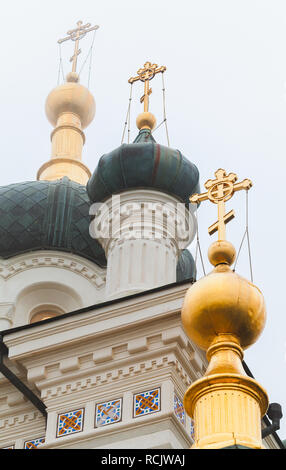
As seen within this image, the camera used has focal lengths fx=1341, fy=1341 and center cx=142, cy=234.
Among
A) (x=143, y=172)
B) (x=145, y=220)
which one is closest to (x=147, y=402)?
(x=145, y=220)

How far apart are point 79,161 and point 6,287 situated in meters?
3.33

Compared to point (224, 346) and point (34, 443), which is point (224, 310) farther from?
point (34, 443)

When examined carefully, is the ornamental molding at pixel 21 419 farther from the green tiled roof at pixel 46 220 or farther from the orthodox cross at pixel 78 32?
the orthodox cross at pixel 78 32

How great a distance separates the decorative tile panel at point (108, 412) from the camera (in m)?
9.34

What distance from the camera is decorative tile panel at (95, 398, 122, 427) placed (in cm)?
934

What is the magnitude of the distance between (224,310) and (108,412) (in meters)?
2.39

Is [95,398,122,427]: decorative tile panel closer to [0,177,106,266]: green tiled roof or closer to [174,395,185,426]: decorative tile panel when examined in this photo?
[174,395,185,426]: decorative tile panel

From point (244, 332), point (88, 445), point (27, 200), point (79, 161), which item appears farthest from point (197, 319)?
point (79, 161)

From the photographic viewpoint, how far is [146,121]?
1277cm

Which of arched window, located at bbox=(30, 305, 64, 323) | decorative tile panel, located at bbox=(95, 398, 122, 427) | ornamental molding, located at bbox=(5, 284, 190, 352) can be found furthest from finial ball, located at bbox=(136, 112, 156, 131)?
decorative tile panel, located at bbox=(95, 398, 122, 427)

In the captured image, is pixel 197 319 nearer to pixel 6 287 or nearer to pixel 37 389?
pixel 37 389

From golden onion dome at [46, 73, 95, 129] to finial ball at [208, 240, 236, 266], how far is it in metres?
9.08

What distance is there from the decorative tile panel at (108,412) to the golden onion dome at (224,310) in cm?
210

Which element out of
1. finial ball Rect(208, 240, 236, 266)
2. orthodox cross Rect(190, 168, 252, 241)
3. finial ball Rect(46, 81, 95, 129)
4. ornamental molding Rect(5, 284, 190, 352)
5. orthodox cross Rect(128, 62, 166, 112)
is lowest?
finial ball Rect(208, 240, 236, 266)
